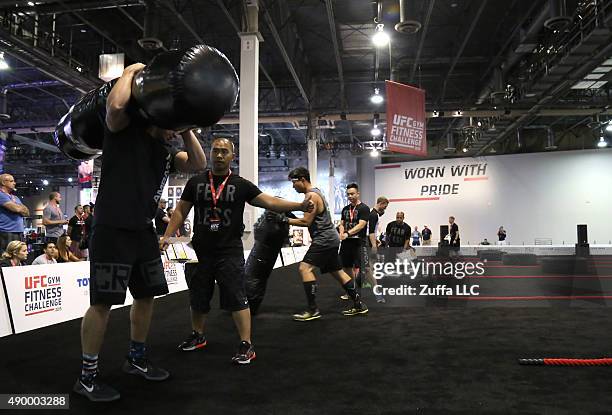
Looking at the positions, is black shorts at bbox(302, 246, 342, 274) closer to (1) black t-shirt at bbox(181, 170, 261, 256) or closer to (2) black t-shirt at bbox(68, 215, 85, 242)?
(1) black t-shirt at bbox(181, 170, 261, 256)

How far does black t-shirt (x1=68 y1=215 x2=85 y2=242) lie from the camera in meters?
7.78

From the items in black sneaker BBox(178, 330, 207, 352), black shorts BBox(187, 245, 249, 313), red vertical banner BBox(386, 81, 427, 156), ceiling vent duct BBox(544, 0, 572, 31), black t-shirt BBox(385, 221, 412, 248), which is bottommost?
black sneaker BBox(178, 330, 207, 352)

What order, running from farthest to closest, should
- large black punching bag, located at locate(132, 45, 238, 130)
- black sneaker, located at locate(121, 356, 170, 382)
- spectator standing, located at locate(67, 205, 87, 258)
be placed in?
spectator standing, located at locate(67, 205, 87, 258) < black sneaker, located at locate(121, 356, 170, 382) < large black punching bag, located at locate(132, 45, 238, 130)

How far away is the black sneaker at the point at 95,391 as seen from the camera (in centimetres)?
220

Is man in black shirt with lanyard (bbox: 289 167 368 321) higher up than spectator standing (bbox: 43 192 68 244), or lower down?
lower down

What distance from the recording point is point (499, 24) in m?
12.3

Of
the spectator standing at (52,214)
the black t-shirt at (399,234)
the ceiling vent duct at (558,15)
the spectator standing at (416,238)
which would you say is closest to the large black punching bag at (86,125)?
the spectator standing at (52,214)

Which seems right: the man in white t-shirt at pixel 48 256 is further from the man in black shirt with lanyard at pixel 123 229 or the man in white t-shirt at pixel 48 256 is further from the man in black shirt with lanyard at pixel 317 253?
the man in black shirt with lanyard at pixel 123 229

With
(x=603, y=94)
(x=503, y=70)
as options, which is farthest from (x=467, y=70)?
(x=603, y=94)

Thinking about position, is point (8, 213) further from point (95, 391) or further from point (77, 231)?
point (95, 391)

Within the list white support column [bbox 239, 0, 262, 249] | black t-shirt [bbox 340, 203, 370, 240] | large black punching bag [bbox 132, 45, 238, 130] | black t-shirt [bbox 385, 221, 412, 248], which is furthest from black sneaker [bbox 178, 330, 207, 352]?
white support column [bbox 239, 0, 262, 249]

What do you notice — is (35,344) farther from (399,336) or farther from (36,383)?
(399,336)

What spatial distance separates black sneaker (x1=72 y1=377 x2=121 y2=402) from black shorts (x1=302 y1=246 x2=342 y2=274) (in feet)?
8.64

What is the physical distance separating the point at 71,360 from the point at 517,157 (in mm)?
21359
